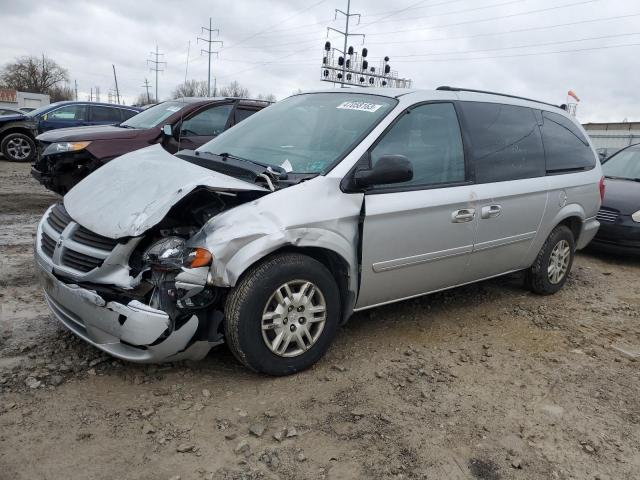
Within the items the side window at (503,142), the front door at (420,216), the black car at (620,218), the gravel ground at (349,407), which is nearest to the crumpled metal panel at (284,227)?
the front door at (420,216)

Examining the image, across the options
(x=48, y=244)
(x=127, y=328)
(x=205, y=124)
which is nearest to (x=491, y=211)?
(x=127, y=328)

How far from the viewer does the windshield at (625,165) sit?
7.79 m

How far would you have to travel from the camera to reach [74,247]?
9.89 feet

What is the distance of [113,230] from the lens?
2865 millimetres

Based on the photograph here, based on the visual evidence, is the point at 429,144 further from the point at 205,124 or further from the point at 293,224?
the point at 205,124

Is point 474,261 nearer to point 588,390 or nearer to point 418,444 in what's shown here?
point 588,390

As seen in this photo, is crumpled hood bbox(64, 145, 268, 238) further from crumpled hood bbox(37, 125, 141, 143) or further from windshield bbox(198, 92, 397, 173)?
crumpled hood bbox(37, 125, 141, 143)

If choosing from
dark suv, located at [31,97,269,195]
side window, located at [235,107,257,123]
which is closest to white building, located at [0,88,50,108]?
dark suv, located at [31,97,269,195]

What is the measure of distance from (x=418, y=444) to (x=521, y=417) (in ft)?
2.34

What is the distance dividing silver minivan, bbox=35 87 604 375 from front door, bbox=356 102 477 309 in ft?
0.03

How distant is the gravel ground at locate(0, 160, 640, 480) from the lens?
8.06ft

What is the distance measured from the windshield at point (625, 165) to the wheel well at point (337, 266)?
244 inches

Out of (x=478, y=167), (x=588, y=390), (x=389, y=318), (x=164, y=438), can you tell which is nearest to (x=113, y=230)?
(x=164, y=438)

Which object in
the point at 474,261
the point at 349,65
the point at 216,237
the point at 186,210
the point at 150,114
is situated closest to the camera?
the point at 216,237
